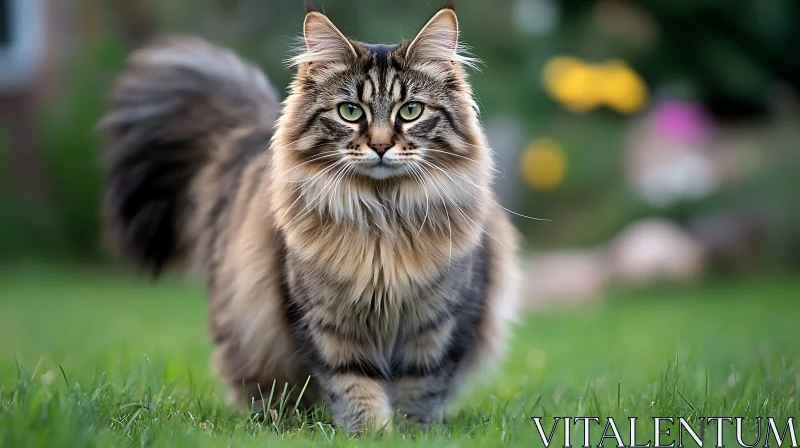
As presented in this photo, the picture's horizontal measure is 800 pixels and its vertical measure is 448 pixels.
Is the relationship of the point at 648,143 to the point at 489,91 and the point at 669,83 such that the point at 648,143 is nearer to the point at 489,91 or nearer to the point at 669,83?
the point at 669,83

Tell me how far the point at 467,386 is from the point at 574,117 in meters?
6.47

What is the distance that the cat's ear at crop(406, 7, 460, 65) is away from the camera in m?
2.87

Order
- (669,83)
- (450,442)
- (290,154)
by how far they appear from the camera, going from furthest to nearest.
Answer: (669,83), (290,154), (450,442)

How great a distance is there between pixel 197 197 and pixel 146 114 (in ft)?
1.37

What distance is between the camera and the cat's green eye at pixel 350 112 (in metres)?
2.82

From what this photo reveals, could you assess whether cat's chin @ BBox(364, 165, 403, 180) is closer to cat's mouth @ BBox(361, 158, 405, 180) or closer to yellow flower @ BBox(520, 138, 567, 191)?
cat's mouth @ BBox(361, 158, 405, 180)

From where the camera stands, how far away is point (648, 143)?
9062mm

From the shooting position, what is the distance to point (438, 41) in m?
2.93

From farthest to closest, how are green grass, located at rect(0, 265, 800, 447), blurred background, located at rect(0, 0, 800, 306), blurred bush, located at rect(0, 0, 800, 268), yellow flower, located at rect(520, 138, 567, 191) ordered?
yellow flower, located at rect(520, 138, 567, 191) < blurred bush, located at rect(0, 0, 800, 268) < blurred background, located at rect(0, 0, 800, 306) < green grass, located at rect(0, 265, 800, 447)

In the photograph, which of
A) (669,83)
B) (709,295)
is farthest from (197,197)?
(669,83)

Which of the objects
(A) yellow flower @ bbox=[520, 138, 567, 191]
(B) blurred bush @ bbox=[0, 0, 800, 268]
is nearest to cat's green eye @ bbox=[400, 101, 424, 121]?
(B) blurred bush @ bbox=[0, 0, 800, 268]

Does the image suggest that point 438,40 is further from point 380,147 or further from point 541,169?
point 541,169

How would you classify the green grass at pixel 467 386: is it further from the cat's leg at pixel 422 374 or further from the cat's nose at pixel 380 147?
the cat's nose at pixel 380 147

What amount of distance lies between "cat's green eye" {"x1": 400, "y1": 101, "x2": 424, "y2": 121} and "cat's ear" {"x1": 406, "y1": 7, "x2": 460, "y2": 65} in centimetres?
17
